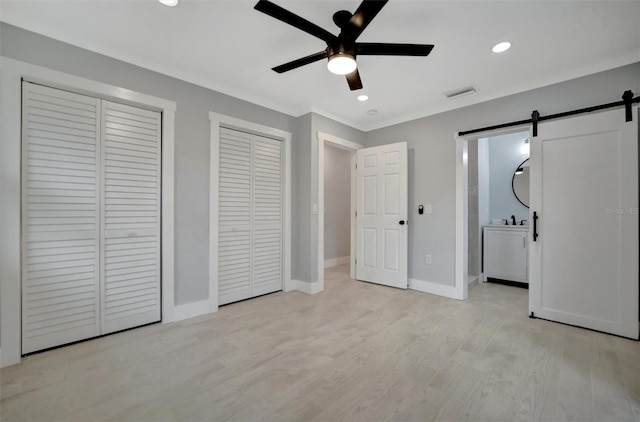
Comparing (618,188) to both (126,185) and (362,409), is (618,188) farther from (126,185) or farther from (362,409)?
(126,185)

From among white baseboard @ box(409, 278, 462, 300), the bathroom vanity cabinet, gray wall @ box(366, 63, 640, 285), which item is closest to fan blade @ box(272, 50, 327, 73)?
gray wall @ box(366, 63, 640, 285)

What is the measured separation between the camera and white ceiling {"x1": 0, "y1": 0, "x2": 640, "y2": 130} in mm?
1922

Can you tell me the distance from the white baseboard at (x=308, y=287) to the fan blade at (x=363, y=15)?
2.92 metres

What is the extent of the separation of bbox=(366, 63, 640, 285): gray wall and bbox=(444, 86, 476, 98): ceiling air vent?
290 millimetres

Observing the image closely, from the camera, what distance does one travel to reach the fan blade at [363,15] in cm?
148

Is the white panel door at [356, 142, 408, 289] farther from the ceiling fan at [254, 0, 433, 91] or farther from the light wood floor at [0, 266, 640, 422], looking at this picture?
the ceiling fan at [254, 0, 433, 91]

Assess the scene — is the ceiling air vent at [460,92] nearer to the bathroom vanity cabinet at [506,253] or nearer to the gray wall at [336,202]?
the bathroom vanity cabinet at [506,253]

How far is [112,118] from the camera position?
2477 mm

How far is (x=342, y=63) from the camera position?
186cm

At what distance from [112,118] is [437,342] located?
11.5ft

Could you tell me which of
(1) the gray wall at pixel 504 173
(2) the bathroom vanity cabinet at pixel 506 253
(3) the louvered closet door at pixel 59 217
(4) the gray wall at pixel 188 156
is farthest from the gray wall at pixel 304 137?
(1) the gray wall at pixel 504 173

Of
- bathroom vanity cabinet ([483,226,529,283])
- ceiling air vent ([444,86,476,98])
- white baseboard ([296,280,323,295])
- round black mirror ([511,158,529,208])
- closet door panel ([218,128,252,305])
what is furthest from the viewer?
round black mirror ([511,158,529,208])

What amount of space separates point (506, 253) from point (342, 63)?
3964 mm

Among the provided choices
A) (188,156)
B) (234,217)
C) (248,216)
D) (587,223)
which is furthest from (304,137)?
(587,223)
